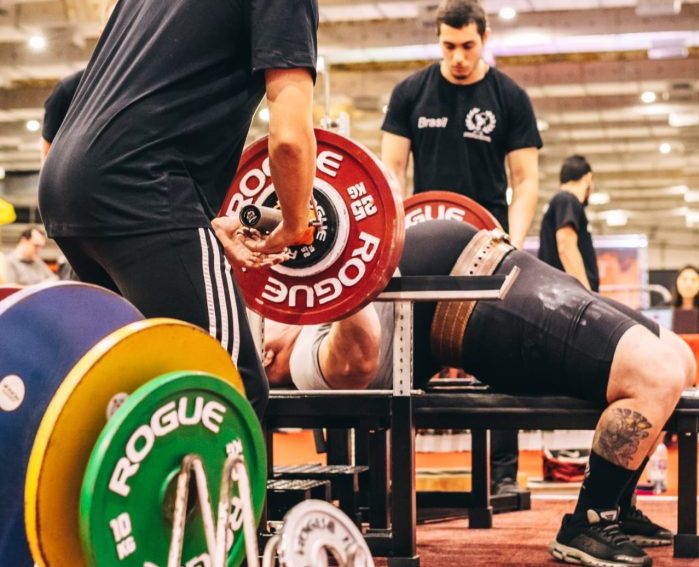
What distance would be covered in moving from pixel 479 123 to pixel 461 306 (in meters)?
1.16

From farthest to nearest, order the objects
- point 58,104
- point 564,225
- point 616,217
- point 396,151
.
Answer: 1. point 616,217
2. point 564,225
3. point 396,151
4. point 58,104

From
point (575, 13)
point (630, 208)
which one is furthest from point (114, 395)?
point (630, 208)

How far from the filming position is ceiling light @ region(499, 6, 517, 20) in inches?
392

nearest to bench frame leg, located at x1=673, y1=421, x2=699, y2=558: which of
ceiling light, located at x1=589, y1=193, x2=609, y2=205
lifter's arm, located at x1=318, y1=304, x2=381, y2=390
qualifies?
lifter's arm, located at x1=318, y1=304, x2=381, y2=390

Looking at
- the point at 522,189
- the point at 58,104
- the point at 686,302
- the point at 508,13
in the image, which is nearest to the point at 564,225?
the point at 522,189

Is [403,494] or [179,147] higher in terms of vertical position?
[179,147]

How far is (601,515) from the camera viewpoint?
257 centimetres

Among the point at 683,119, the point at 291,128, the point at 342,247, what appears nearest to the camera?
the point at 291,128

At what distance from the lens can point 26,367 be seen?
1.63m

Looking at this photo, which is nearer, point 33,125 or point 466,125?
point 466,125

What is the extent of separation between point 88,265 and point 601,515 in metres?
1.38

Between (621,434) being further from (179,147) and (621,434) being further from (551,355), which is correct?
(179,147)

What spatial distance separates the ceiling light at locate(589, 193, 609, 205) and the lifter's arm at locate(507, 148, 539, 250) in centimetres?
1861

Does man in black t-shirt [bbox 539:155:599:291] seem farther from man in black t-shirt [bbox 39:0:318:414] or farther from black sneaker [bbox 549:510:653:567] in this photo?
man in black t-shirt [bbox 39:0:318:414]
